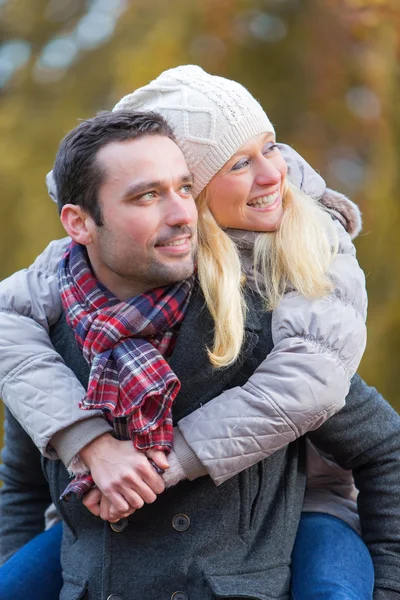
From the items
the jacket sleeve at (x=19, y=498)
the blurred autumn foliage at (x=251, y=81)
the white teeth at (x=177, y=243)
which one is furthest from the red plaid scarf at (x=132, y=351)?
the blurred autumn foliage at (x=251, y=81)

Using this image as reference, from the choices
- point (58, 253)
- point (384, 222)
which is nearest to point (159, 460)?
point (58, 253)

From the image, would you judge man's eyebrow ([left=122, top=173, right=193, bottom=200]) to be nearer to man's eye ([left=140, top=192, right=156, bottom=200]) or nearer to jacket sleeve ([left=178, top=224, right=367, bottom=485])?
man's eye ([left=140, top=192, right=156, bottom=200])

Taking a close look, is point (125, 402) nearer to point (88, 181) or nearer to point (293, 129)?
point (88, 181)

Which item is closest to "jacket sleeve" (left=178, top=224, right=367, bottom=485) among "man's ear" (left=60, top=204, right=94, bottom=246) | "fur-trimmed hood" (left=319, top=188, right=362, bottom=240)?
"fur-trimmed hood" (left=319, top=188, right=362, bottom=240)

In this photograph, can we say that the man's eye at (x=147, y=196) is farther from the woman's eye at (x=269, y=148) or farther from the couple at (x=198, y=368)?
the woman's eye at (x=269, y=148)

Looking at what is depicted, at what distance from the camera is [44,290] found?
2.47 meters

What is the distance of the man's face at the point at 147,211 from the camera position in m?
2.19

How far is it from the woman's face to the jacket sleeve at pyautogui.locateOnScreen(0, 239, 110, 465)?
0.51m

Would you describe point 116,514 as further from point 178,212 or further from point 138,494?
point 178,212

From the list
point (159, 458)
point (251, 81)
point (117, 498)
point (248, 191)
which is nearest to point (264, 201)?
point (248, 191)

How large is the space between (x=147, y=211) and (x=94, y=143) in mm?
223

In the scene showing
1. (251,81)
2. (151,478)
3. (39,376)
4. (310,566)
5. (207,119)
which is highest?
(207,119)

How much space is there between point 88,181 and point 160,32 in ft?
8.53

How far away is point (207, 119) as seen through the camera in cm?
236
